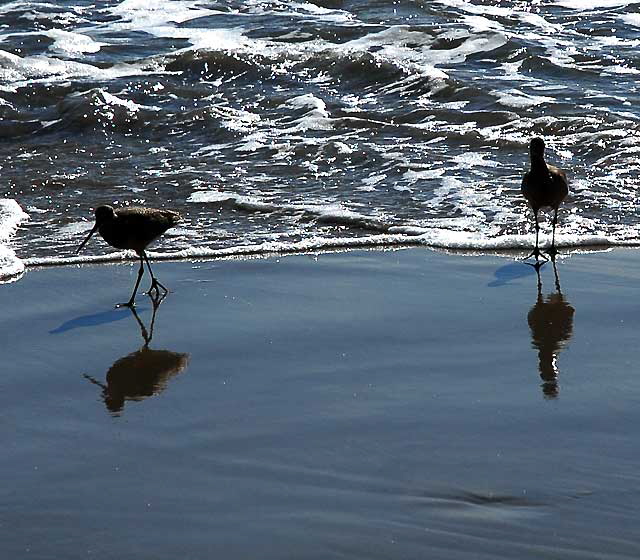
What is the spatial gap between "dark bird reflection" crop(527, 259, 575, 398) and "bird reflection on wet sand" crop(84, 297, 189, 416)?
5.61 ft

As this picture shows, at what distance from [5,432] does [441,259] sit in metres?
3.53

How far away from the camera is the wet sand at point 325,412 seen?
391 cm

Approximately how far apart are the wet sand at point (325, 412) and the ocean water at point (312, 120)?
946mm

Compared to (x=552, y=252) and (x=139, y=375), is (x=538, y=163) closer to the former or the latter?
(x=552, y=252)

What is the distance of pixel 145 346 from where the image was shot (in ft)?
20.0

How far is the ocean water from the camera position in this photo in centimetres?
866

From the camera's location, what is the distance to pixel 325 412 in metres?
5.00

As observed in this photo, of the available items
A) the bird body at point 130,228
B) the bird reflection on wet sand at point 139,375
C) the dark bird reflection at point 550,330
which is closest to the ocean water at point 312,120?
the bird body at point 130,228

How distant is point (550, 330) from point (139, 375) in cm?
213

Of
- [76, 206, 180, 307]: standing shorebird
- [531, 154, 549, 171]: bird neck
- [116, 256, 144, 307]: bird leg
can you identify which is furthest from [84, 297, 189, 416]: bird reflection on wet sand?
[531, 154, 549, 171]: bird neck

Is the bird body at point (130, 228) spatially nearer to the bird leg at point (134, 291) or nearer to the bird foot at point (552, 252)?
the bird leg at point (134, 291)

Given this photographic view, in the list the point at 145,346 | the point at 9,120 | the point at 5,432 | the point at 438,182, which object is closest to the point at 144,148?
the point at 9,120

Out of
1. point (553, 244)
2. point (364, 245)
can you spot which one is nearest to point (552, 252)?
point (553, 244)

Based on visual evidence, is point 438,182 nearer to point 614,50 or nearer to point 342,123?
point 342,123
